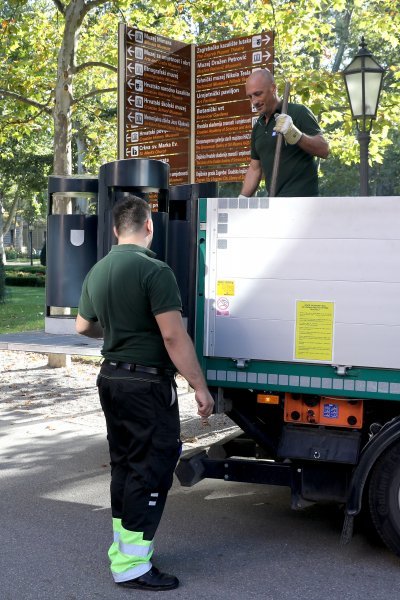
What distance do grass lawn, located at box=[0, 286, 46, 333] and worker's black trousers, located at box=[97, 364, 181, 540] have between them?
839cm

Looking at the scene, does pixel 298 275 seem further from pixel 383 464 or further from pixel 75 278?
pixel 75 278

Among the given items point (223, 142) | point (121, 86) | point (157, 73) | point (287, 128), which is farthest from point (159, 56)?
point (287, 128)

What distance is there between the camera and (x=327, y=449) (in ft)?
15.0

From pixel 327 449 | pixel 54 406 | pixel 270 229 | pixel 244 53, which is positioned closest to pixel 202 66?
pixel 244 53

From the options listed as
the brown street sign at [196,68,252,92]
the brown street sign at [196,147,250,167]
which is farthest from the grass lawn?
the brown street sign at [196,68,252,92]

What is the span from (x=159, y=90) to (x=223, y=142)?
0.94 metres

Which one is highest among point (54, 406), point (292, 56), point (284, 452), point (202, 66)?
point (292, 56)

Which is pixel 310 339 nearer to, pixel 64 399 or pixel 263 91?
pixel 263 91

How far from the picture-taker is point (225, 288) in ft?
15.4

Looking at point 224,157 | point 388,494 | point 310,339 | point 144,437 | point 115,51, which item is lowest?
point 388,494

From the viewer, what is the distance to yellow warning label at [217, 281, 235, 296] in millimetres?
4684

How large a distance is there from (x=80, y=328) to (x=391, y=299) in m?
1.66

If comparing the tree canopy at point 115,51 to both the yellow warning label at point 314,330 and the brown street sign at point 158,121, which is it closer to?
the brown street sign at point 158,121

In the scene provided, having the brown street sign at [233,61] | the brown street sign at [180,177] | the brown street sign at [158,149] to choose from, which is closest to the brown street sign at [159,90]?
the brown street sign at [233,61]
